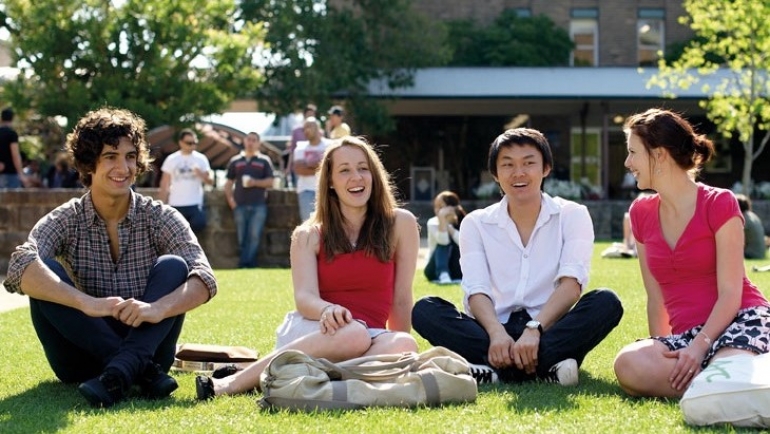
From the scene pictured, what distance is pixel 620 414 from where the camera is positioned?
4.92 meters

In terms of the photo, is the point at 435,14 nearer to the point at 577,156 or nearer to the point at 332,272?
the point at 577,156

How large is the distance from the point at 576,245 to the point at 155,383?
2130 millimetres

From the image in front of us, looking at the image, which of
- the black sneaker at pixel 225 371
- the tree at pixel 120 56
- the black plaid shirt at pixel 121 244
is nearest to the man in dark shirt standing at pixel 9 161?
the tree at pixel 120 56

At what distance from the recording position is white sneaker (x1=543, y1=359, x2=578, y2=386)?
572 cm

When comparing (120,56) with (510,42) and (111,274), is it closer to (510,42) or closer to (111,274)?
(510,42)

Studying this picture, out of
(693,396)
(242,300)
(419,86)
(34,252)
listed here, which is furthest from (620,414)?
(419,86)

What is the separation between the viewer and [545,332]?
19.1ft

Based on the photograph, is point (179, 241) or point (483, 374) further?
point (179, 241)

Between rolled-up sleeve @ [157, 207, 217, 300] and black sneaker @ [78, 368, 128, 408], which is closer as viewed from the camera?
black sneaker @ [78, 368, 128, 408]

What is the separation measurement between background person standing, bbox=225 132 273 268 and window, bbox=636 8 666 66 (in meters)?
28.3

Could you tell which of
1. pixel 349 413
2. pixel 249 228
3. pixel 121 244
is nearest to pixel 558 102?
pixel 249 228

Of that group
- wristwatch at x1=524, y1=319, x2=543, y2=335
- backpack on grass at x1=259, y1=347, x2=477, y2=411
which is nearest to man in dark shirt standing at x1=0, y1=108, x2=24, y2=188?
wristwatch at x1=524, y1=319, x2=543, y2=335

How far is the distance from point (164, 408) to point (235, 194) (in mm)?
11454

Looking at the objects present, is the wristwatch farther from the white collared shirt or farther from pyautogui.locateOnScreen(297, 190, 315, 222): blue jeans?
pyautogui.locateOnScreen(297, 190, 315, 222): blue jeans
